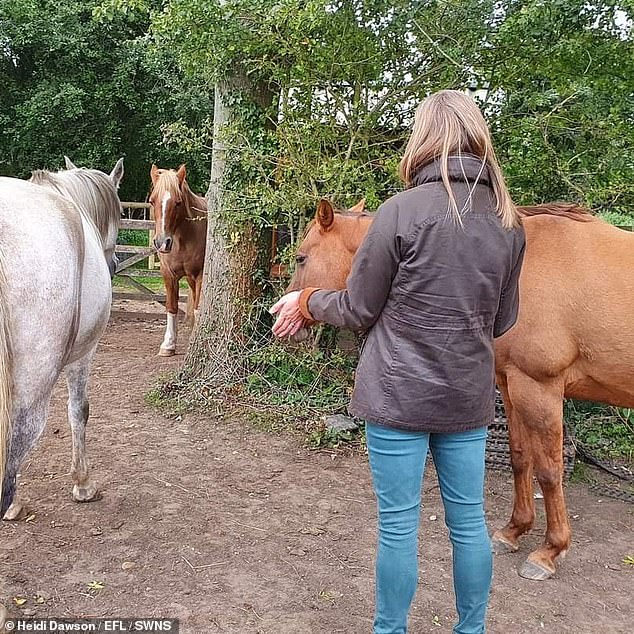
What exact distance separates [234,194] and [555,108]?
272cm

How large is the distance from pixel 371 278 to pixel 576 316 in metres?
1.61

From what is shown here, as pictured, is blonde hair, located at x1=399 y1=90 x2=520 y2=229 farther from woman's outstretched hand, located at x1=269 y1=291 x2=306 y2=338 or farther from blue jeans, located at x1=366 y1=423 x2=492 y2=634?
blue jeans, located at x1=366 y1=423 x2=492 y2=634

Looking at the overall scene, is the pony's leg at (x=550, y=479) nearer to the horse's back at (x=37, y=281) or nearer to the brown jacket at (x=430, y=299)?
the brown jacket at (x=430, y=299)

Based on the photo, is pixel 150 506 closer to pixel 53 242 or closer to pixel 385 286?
pixel 53 242

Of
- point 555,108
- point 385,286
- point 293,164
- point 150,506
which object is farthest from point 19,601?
point 555,108

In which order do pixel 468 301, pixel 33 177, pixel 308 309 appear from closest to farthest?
pixel 468 301, pixel 308 309, pixel 33 177

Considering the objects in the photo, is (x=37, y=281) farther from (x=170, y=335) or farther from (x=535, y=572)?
(x=170, y=335)

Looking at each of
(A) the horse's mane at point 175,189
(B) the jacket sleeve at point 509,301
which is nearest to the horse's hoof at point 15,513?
(B) the jacket sleeve at point 509,301

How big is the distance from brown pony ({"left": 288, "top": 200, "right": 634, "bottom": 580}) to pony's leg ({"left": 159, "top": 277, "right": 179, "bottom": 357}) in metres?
4.96

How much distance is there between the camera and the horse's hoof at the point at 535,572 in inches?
127

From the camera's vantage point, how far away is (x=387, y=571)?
2111 mm

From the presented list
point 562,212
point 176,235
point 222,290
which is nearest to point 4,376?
point 562,212

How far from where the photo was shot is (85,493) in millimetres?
3863

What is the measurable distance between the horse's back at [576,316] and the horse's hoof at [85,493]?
2527mm
